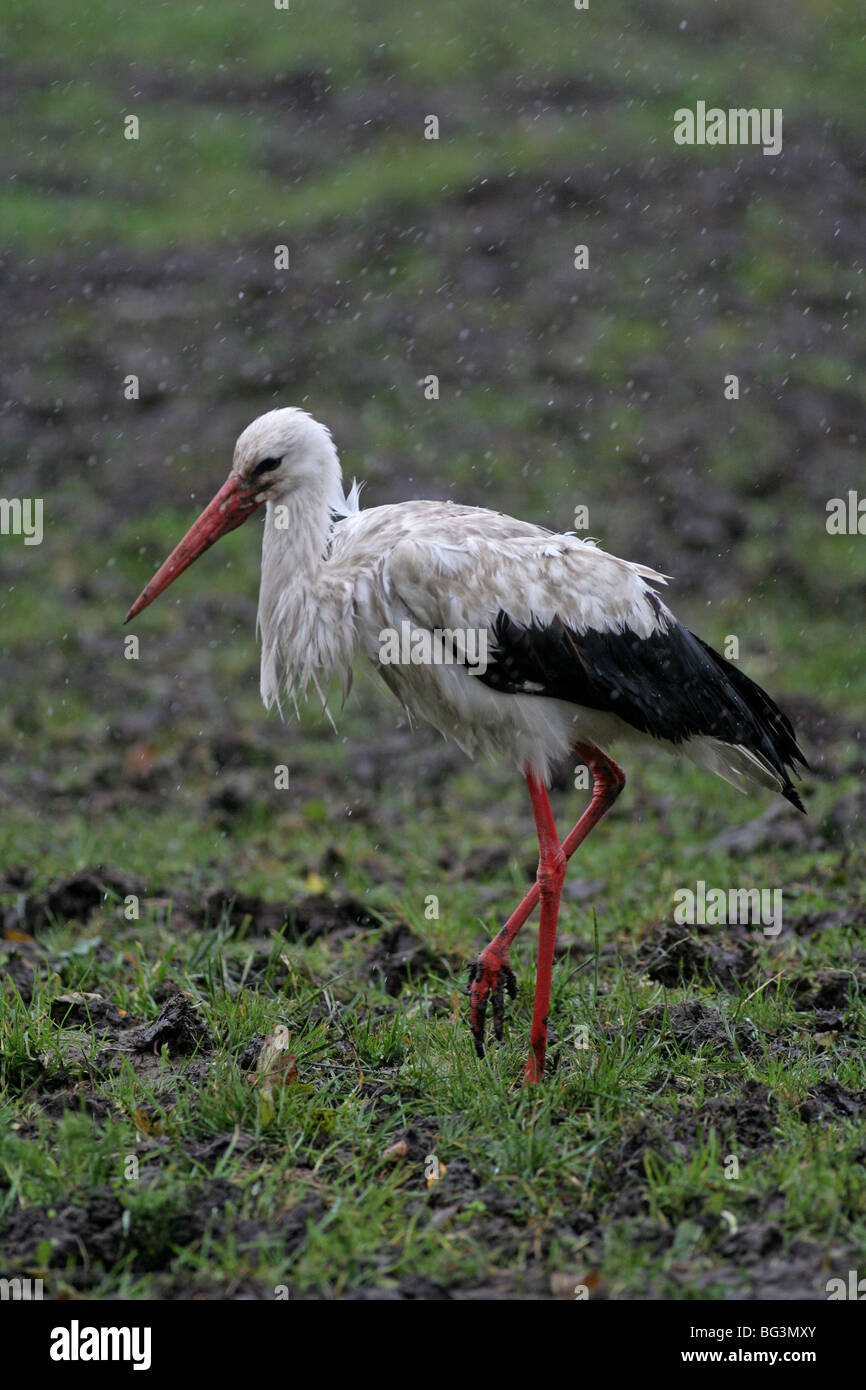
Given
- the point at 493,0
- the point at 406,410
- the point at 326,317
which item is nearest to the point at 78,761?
the point at 406,410

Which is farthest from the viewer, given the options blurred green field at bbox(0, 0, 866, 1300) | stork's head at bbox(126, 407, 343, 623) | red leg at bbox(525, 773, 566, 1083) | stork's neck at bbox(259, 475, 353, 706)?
stork's head at bbox(126, 407, 343, 623)

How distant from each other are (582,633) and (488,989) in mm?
1193

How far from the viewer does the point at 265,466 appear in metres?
5.20

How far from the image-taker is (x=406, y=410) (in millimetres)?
12086

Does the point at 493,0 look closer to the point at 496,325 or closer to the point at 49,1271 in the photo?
the point at 496,325

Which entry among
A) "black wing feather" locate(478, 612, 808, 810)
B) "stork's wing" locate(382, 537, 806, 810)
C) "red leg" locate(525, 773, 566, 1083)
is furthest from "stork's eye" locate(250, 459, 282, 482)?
"red leg" locate(525, 773, 566, 1083)

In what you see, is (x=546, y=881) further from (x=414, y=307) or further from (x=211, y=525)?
(x=414, y=307)

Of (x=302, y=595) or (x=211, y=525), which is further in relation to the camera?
(x=211, y=525)

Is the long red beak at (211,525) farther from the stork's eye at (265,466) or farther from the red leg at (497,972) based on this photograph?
the red leg at (497,972)

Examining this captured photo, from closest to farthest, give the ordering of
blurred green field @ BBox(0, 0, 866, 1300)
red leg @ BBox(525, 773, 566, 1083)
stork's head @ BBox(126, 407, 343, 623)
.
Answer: blurred green field @ BBox(0, 0, 866, 1300) < red leg @ BBox(525, 773, 566, 1083) < stork's head @ BBox(126, 407, 343, 623)

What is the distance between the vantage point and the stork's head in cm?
517

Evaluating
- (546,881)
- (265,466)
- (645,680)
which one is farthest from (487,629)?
(265,466)

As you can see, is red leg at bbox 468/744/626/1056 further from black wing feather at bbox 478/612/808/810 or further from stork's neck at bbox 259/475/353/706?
stork's neck at bbox 259/475/353/706

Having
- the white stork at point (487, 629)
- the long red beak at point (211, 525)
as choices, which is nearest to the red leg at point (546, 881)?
the white stork at point (487, 629)
